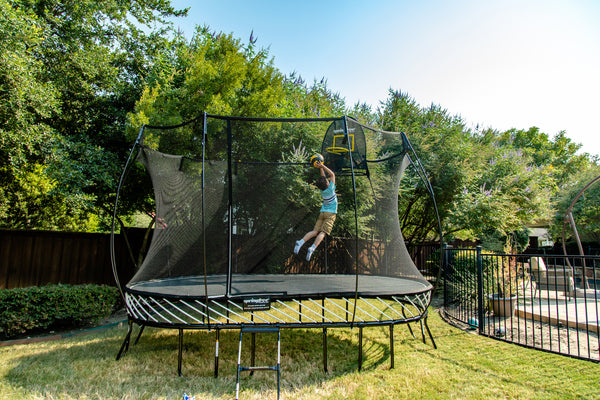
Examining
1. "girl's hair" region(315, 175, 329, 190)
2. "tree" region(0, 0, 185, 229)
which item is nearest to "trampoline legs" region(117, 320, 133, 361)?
"girl's hair" region(315, 175, 329, 190)

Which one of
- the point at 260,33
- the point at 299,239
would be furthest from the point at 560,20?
the point at 260,33

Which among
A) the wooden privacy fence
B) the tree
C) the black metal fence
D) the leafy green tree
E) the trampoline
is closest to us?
the trampoline

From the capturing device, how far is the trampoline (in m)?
2.63

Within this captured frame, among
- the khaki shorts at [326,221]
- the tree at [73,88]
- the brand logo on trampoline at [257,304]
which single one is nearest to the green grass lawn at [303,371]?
the brand logo on trampoline at [257,304]

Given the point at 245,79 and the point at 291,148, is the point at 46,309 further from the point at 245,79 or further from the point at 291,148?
the point at 245,79

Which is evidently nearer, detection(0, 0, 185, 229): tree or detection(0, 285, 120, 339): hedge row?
detection(0, 285, 120, 339): hedge row

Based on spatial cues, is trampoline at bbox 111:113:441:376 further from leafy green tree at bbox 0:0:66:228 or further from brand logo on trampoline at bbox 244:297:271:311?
leafy green tree at bbox 0:0:66:228

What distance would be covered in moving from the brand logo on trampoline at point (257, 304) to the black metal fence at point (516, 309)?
85.5 inches

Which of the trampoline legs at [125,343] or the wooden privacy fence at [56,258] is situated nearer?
the trampoline legs at [125,343]

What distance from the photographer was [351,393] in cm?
208

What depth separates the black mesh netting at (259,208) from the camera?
3.12 metres

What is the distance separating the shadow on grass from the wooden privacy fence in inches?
62.8

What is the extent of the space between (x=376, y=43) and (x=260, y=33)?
92.2 inches

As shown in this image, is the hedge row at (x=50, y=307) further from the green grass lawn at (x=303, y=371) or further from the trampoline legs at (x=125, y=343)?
the trampoline legs at (x=125, y=343)
